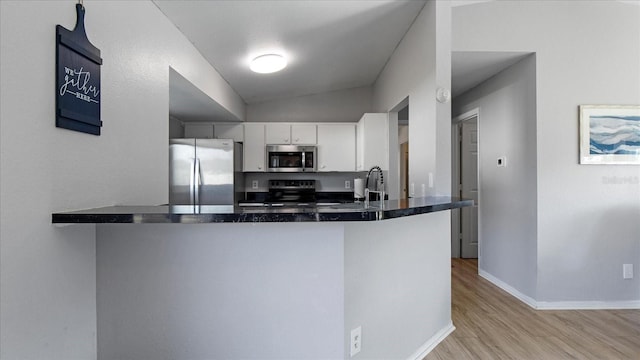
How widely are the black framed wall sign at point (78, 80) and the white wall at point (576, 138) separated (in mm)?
2964

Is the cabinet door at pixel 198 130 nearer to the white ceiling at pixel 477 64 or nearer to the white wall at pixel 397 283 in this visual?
the white ceiling at pixel 477 64

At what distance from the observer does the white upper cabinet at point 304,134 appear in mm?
4885

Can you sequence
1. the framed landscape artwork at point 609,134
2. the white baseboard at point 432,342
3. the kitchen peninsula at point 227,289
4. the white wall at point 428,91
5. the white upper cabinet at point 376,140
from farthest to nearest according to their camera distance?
the white upper cabinet at point 376,140 → the framed landscape artwork at point 609,134 → the white wall at point 428,91 → the white baseboard at point 432,342 → the kitchen peninsula at point 227,289

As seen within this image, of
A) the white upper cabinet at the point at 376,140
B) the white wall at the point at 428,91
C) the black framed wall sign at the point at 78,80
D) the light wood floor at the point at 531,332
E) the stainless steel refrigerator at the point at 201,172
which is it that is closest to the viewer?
the black framed wall sign at the point at 78,80

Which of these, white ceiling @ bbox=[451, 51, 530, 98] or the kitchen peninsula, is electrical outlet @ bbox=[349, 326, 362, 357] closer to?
the kitchen peninsula

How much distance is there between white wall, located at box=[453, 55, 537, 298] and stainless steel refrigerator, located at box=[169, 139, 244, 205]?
3078mm

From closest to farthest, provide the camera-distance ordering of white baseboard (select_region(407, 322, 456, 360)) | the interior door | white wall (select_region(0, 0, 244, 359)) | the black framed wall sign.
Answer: white wall (select_region(0, 0, 244, 359)) → the black framed wall sign → white baseboard (select_region(407, 322, 456, 360)) → the interior door

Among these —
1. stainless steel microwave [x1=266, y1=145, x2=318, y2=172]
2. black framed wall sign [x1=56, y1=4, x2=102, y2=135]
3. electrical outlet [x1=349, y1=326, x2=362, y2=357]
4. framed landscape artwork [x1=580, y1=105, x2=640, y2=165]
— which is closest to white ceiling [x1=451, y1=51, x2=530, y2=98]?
framed landscape artwork [x1=580, y1=105, x2=640, y2=165]

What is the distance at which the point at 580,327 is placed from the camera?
2.85 metres

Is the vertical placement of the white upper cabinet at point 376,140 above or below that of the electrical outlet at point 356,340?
above

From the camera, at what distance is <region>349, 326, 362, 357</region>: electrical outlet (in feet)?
5.68

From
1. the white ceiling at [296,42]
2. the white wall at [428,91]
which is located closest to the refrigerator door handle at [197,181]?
the white ceiling at [296,42]

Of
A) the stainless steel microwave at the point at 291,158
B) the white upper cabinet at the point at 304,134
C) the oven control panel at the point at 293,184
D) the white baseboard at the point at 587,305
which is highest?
the white upper cabinet at the point at 304,134

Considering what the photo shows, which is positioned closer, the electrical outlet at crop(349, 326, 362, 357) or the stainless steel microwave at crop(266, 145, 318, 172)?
the electrical outlet at crop(349, 326, 362, 357)
